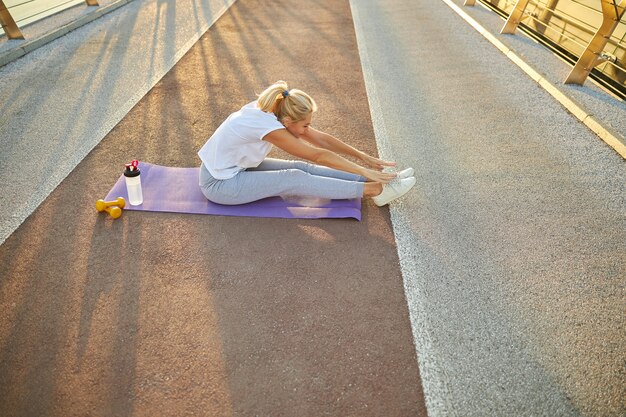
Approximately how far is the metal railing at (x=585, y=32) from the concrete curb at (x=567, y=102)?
336mm

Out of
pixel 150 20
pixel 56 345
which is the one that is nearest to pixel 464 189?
pixel 56 345

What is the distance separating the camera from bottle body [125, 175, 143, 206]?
2.80 m

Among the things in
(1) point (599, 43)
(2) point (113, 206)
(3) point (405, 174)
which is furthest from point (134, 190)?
(1) point (599, 43)

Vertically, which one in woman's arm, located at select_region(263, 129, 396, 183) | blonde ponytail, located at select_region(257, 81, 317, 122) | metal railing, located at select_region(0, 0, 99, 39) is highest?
blonde ponytail, located at select_region(257, 81, 317, 122)

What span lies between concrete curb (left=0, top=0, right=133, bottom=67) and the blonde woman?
455 cm

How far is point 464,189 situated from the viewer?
3309 millimetres

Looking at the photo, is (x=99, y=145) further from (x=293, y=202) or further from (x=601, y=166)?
(x=601, y=166)

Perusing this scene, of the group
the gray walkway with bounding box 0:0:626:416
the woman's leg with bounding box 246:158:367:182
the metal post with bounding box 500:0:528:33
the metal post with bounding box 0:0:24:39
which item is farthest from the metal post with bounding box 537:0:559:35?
the metal post with bounding box 0:0:24:39

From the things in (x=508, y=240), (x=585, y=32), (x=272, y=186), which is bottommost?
(x=272, y=186)

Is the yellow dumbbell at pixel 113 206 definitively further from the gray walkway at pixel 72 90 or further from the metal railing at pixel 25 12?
the metal railing at pixel 25 12

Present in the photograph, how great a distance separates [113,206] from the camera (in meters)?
2.86

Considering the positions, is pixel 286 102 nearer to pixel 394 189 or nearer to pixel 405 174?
pixel 394 189

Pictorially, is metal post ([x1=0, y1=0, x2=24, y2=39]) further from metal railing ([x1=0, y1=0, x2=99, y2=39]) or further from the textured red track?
the textured red track

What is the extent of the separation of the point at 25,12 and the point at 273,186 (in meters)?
8.22
